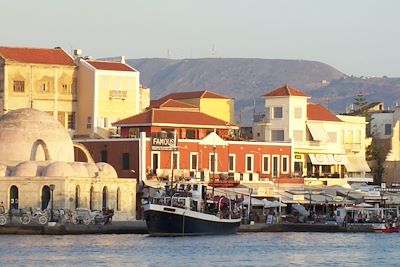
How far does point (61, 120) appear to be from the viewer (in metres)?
127

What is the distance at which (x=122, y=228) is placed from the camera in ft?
330

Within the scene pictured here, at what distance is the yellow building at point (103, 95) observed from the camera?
126m

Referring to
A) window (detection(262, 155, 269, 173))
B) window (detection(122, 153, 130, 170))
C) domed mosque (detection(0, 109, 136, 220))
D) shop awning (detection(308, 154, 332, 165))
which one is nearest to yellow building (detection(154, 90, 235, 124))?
shop awning (detection(308, 154, 332, 165))

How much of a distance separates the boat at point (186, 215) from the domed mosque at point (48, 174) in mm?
8048

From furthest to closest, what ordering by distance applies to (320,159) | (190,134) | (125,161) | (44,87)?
1. (320,159)
2. (44,87)
3. (190,134)
4. (125,161)

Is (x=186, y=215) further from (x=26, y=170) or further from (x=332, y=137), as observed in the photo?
(x=332, y=137)

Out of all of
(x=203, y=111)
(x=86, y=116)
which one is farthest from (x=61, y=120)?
(x=203, y=111)

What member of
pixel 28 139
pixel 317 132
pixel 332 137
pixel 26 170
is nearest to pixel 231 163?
pixel 317 132

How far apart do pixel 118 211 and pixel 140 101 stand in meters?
26.4

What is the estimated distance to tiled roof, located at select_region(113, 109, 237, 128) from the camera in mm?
119562

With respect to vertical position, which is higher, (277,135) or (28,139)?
(277,135)

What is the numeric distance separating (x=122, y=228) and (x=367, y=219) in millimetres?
20138

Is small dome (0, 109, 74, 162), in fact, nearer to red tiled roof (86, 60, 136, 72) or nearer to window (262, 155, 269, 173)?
red tiled roof (86, 60, 136, 72)

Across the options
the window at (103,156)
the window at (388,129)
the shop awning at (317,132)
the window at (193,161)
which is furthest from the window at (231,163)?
the window at (388,129)
